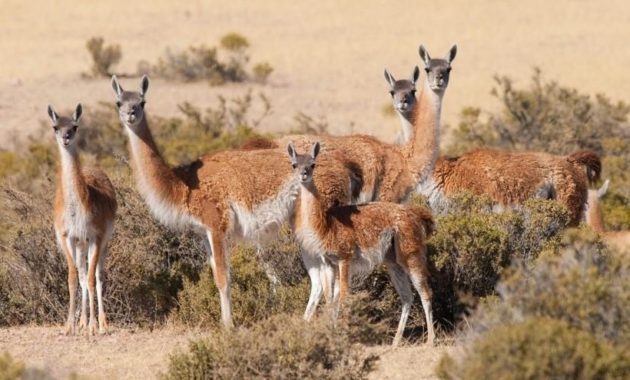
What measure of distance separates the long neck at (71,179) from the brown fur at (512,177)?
12.0ft

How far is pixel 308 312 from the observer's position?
10.5m

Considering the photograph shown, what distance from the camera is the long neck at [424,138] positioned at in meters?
12.1

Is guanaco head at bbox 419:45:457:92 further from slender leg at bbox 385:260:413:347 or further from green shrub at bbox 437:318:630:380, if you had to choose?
green shrub at bbox 437:318:630:380

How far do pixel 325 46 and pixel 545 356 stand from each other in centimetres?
3464

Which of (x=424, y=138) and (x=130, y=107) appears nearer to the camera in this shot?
(x=130, y=107)

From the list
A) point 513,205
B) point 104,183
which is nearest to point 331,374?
point 104,183

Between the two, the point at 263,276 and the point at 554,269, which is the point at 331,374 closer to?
the point at 554,269

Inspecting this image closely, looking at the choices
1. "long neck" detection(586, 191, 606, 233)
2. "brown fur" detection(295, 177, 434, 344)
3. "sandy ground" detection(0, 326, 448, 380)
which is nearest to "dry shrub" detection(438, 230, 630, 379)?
"sandy ground" detection(0, 326, 448, 380)

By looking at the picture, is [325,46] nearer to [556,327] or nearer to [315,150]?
[315,150]

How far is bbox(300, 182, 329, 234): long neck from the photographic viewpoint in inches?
403

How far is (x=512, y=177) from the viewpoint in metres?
12.9

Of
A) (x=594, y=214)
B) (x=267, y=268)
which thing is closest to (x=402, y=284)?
(x=267, y=268)

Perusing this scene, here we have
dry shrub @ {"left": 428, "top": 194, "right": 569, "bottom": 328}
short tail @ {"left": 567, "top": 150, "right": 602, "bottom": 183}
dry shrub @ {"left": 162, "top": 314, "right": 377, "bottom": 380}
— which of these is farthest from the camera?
short tail @ {"left": 567, "top": 150, "right": 602, "bottom": 183}

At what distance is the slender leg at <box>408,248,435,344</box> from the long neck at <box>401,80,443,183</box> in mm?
1735
